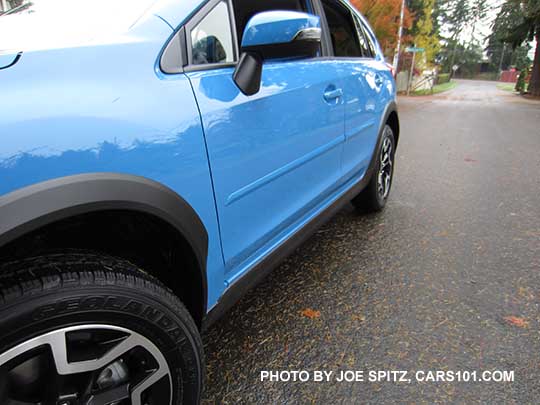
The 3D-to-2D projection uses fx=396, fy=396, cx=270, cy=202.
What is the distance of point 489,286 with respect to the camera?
7.78 ft

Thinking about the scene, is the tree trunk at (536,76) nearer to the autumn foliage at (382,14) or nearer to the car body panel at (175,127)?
the autumn foliage at (382,14)

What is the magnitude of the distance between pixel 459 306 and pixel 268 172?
1369mm

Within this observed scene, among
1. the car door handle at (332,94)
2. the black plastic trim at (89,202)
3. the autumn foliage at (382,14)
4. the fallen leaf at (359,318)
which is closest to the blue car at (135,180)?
the black plastic trim at (89,202)

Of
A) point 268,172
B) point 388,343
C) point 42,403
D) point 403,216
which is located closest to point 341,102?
point 268,172

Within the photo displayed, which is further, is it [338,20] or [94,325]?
[338,20]

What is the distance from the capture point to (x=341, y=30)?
2.82 meters

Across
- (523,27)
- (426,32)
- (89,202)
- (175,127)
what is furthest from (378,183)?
(523,27)

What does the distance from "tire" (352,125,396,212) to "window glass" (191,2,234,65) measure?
190 centimetres

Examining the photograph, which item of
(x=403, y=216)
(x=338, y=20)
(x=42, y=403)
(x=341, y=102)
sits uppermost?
(x=338, y=20)

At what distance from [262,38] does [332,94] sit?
31.4 inches

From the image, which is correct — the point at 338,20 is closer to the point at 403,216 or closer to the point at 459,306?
the point at 403,216

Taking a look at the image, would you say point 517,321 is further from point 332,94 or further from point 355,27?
point 355,27

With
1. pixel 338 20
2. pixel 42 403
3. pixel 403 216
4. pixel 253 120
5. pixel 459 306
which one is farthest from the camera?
pixel 403 216

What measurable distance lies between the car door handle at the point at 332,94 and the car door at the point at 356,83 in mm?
116
